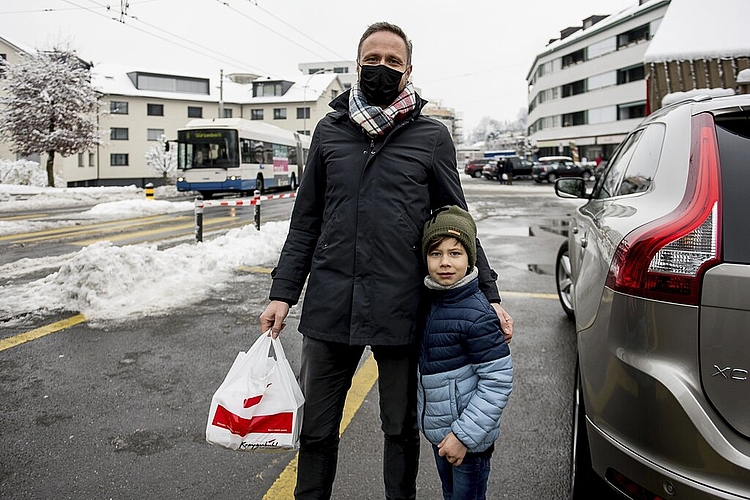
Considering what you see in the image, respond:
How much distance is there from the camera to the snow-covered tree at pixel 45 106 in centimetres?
3097

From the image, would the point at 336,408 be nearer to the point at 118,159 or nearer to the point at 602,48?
the point at 118,159

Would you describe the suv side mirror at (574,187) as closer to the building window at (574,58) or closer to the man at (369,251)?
the man at (369,251)

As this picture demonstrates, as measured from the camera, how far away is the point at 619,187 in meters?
3.36

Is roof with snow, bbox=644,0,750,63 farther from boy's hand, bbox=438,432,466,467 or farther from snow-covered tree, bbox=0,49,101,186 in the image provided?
snow-covered tree, bbox=0,49,101,186

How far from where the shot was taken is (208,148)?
2506cm

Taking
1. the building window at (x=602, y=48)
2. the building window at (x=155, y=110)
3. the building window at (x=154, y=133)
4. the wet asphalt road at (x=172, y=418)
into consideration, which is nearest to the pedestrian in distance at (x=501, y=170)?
the building window at (x=602, y=48)

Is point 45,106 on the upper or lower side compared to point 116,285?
upper

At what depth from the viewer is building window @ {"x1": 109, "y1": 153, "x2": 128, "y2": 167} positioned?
52.9 meters

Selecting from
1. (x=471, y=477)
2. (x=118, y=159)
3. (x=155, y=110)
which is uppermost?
(x=155, y=110)

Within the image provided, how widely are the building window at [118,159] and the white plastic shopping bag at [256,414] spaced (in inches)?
2204

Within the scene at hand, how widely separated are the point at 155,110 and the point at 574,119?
1660 inches

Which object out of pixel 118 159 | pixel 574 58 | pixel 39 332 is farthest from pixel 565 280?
pixel 574 58

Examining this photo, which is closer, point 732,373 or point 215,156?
point 732,373

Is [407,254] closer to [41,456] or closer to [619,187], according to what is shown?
[619,187]
